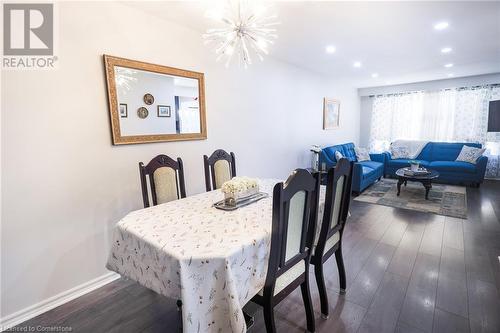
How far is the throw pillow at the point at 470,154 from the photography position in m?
5.09

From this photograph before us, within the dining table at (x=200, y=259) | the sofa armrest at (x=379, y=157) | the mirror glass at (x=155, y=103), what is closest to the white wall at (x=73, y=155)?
the mirror glass at (x=155, y=103)

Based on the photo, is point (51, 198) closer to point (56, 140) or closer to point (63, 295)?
point (56, 140)

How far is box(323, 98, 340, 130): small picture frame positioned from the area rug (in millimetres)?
1612

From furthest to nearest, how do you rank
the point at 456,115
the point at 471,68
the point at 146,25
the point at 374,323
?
the point at 456,115, the point at 471,68, the point at 146,25, the point at 374,323

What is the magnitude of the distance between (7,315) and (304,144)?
14.3 feet

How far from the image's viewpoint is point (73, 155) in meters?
1.91

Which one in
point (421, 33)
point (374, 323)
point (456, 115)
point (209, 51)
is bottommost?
point (374, 323)

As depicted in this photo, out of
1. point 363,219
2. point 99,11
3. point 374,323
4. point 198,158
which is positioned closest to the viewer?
point 374,323

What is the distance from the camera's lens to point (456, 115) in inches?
233

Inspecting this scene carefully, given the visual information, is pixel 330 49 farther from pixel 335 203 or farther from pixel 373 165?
pixel 373 165

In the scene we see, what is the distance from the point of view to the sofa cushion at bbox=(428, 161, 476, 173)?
195 inches

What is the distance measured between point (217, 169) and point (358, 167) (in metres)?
3.07

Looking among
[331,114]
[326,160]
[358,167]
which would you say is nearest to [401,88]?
[331,114]

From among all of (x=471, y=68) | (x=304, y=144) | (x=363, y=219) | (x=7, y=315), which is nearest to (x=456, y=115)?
(x=471, y=68)
